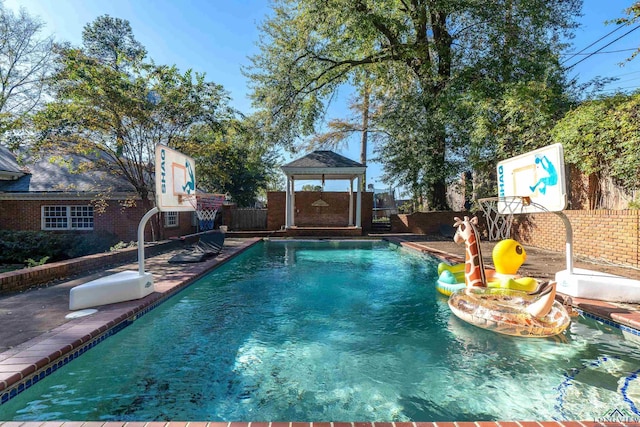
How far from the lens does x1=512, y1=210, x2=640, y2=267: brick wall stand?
7.56 meters

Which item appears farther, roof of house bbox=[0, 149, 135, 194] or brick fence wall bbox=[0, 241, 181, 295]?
roof of house bbox=[0, 149, 135, 194]

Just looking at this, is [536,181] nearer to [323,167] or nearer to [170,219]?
[323,167]

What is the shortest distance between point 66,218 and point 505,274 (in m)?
17.6

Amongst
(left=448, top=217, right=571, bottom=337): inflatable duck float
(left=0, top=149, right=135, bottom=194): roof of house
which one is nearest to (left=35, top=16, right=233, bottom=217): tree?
(left=0, top=149, right=135, bottom=194): roof of house

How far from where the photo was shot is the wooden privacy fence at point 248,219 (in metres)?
20.6

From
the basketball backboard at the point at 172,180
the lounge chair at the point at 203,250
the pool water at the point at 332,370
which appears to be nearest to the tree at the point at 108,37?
the lounge chair at the point at 203,250

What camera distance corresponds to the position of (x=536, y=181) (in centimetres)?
552

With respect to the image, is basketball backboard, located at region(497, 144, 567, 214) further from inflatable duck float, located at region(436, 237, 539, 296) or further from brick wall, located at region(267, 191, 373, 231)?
brick wall, located at region(267, 191, 373, 231)

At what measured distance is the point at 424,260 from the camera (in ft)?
34.8

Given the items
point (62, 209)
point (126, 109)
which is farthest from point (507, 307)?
point (62, 209)

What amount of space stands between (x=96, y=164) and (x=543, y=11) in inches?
732

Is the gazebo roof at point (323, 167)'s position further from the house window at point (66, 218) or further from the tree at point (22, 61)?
the tree at point (22, 61)

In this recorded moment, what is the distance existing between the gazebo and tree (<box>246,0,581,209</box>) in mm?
1617

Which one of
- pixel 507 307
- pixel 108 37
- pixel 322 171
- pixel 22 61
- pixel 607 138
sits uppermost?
pixel 108 37
